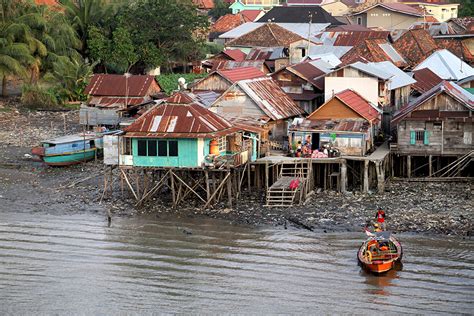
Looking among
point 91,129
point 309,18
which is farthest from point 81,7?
point 309,18

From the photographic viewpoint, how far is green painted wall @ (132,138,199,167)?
3722cm

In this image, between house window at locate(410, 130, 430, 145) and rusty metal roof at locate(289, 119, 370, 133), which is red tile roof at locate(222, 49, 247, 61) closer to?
rusty metal roof at locate(289, 119, 370, 133)

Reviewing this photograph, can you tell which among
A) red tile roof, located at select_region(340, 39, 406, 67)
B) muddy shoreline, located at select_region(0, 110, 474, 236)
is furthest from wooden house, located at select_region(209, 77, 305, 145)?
red tile roof, located at select_region(340, 39, 406, 67)

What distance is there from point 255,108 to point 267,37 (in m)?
30.9

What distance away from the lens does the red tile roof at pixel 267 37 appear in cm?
7244

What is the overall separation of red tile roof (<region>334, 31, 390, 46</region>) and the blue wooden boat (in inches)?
1026

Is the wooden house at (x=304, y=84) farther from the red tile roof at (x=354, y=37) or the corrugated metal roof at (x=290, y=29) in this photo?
the corrugated metal roof at (x=290, y=29)

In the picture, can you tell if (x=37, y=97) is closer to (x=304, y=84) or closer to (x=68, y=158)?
(x=68, y=158)

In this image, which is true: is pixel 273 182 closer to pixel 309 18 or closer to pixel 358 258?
pixel 358 258

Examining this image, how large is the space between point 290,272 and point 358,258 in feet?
7.36

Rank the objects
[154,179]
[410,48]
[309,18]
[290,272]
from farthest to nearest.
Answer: [309,18]
[410,48]
[154,179]
[290,272]

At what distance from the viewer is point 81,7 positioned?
6812cm

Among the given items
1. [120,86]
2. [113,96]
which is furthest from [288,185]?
[120,86]

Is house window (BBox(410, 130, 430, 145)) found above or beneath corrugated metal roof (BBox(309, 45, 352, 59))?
beneath
